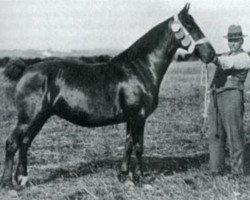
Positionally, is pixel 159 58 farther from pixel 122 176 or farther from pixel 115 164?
pixel 115 164

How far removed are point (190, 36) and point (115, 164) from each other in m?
2.69

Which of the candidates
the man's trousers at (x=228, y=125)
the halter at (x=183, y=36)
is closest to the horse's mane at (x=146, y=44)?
the halter at (x=183, y=36)

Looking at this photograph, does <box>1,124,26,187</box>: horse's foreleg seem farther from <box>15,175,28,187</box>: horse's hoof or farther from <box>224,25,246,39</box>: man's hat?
<box>224,25,246,39</box>: man's hat

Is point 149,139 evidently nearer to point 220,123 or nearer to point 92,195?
point 220,123

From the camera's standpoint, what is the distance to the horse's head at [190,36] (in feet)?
20.5

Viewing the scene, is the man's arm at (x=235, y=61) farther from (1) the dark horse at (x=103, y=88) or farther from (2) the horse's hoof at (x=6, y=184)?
(2) the horse's hoof at (x=6, y=184)

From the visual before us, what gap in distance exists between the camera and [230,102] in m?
6.51

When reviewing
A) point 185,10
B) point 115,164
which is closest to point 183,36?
point 185,10

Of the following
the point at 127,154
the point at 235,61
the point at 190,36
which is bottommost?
the point at 127,154

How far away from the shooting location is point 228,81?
21.3 ft

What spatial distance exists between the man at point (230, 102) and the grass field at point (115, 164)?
0.42m

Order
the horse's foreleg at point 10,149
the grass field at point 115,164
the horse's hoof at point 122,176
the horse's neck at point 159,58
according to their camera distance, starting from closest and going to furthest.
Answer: the grass field at point 115,164 < the horse's foreleg at point 10,149 < the horse's neck at point 159,58 < the horse's hoof at point 122,176

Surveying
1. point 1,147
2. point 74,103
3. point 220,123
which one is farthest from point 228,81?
point 1,147

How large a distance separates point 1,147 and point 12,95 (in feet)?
7.68
